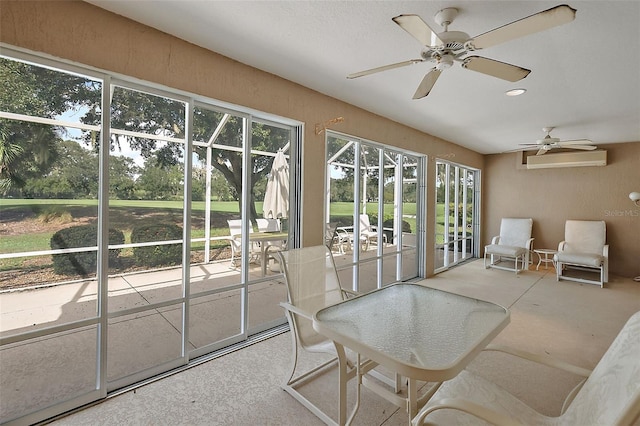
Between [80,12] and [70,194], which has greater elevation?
[80,12]

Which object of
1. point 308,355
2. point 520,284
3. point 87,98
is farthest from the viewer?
point 520,284

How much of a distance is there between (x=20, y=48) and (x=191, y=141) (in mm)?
1038

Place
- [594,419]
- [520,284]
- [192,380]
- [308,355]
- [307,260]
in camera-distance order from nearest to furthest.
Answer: [594,419] < [192,380] < [307,260] < [308,355] < [520,284]

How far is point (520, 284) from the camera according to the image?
4883mm

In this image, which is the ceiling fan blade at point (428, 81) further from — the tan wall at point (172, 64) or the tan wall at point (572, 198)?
the tan wall at point (572, 198)

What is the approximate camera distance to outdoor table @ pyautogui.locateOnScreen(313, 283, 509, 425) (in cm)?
123

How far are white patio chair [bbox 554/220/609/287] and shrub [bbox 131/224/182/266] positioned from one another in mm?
6035

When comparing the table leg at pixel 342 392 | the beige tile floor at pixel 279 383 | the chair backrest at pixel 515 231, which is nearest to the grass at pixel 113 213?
the beige tile floor at pixel 279 383

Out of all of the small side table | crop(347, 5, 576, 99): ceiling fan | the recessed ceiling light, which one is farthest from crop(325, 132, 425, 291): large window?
the small side table

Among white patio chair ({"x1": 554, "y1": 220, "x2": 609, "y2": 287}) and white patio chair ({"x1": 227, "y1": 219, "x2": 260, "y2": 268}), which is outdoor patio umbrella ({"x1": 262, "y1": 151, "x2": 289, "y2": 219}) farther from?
white patio chair ({"x1": 554, "y1": 220, "x2": 609, "y2": 287})

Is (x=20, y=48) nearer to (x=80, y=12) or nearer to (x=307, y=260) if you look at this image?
(x=80, y=12)

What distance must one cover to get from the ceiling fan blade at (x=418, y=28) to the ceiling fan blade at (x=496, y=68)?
31 centimetres

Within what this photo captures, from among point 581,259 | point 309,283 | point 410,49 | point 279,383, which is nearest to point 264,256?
point 309,283

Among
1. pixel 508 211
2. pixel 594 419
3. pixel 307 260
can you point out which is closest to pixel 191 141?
pixel 307 260
